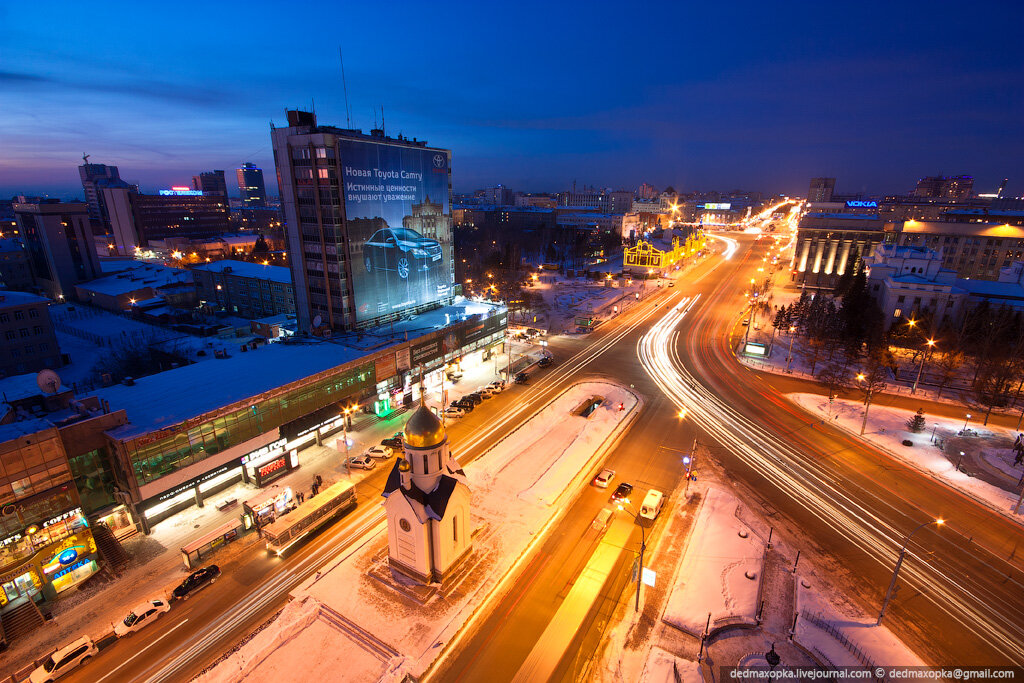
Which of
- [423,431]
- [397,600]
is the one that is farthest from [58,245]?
[397,600]

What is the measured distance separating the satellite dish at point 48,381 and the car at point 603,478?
39.4 m

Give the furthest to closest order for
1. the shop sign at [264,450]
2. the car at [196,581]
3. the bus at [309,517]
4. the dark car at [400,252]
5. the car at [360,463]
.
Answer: the dark car at [400,252] < the car at [360,463] < the shop sign at [264,450] < the bus at [309,517] < the car at [196,581]

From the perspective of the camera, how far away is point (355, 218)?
4756cm

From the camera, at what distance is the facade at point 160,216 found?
Result: 157 m

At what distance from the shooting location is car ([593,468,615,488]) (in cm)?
3687

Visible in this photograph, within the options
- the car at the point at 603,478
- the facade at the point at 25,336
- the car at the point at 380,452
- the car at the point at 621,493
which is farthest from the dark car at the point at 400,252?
the facade at the point at 25,336

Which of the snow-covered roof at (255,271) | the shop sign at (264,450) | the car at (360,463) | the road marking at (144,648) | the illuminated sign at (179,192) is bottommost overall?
the road marking at (144,648)

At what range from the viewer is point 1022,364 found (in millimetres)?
51812

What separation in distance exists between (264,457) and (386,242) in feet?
87.6

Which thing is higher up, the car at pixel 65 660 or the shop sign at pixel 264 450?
the shop sign at pixel 264 450

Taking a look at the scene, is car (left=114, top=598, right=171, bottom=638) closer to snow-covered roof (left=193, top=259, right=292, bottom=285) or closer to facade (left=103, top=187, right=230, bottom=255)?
snow-covered roof (left=193, top=259, right=292, bottom=285)

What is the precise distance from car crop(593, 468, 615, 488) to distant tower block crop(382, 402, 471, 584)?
1375 cm

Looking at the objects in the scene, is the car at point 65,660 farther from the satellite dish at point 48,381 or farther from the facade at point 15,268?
the facade at point 15,268

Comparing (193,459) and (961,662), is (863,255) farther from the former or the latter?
(193,459)
